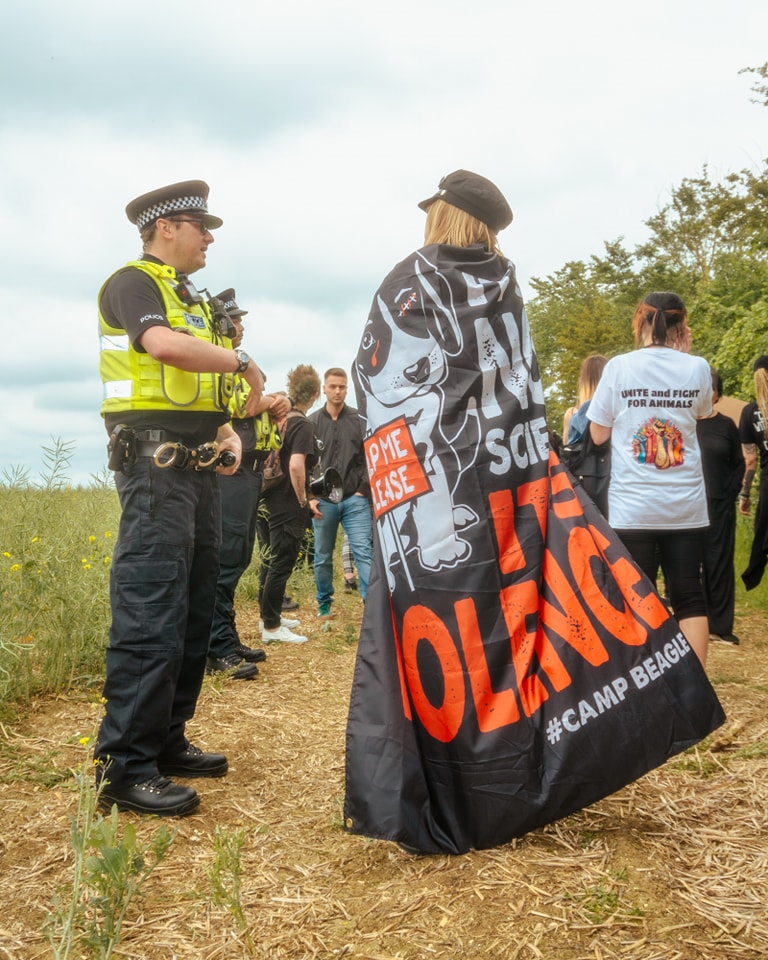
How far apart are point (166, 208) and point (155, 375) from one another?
0.76 meters

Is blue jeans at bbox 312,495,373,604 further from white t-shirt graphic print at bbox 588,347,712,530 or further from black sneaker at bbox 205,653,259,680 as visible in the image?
white t-shirt graphic print at bbox 588,347,712,530

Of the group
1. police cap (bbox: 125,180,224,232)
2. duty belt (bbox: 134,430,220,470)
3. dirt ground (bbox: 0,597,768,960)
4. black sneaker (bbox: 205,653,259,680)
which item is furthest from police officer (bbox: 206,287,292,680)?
duty belt (bbox: 134,430,220,470)

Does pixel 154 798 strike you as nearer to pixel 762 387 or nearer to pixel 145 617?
pixel 145 617

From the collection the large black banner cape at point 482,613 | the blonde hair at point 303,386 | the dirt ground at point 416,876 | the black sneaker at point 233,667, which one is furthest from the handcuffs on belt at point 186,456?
the blonde hair at point 303,386

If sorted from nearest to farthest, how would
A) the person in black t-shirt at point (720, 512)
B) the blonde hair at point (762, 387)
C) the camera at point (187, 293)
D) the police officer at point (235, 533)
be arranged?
the camera at point (187, 293) < the police officer at point (235, 533) < the blonde hair at point (762, 387) < the person in black t-shirt at point (720, 512)

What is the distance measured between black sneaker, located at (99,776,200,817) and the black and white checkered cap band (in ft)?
7.37

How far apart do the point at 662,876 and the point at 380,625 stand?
114 cm

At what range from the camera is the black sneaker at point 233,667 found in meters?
5.54

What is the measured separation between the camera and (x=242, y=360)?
347 cm

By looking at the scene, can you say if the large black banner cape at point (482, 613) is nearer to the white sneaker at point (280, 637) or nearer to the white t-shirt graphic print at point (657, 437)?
the white t-shirt graphic print at point (657, 437)

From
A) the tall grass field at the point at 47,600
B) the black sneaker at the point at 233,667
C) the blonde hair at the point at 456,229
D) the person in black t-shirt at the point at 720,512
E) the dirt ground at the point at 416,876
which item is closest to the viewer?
the dirt ground at the point at 416,876

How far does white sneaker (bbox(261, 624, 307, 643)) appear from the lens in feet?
22.2

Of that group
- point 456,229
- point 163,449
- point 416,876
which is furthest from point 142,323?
point 416,876

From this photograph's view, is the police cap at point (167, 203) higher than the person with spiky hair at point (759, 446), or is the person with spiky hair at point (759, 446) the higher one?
the police cap at point (167, 203)
